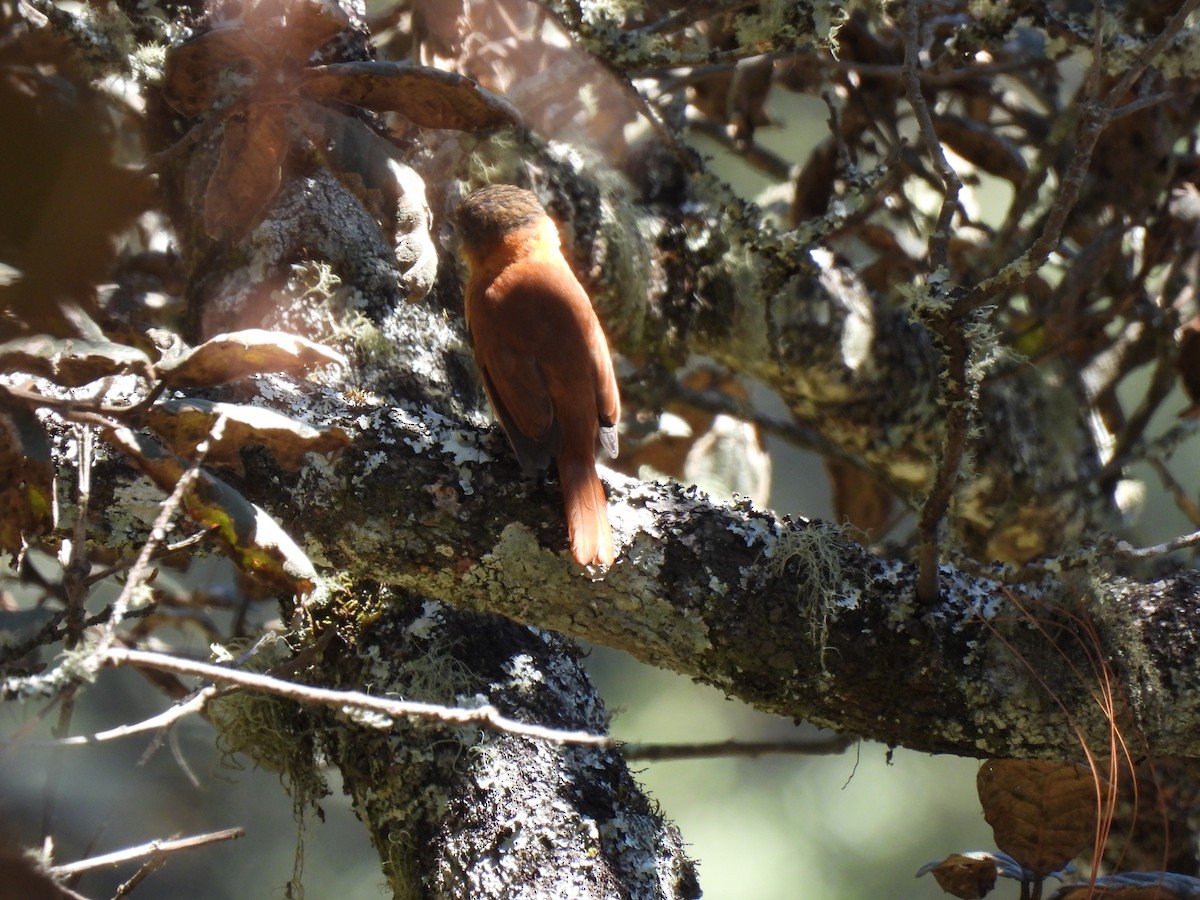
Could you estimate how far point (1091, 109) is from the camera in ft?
5.84

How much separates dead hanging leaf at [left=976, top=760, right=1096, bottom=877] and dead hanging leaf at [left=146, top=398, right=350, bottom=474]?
1.29 metres

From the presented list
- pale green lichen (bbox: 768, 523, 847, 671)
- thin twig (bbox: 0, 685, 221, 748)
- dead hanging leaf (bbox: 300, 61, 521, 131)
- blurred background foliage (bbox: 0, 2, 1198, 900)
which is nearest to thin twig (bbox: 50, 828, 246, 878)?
thin twig (bbox: 0, 685, 221, 748)

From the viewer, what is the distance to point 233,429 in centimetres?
147

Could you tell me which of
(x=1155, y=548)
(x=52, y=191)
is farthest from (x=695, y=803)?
(x=52, y=191)

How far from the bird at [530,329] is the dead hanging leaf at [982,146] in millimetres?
1702

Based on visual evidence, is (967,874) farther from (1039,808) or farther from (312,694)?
(312,694)

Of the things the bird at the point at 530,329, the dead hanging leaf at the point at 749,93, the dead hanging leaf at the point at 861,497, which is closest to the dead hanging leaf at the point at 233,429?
the bird at the point at 530,329

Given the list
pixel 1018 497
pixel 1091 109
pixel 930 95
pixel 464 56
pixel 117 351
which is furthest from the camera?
pixel 930 95

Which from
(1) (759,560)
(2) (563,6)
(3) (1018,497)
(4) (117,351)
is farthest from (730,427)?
(4) (117,351)

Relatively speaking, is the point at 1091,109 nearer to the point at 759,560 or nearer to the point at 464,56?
the point at 759,560

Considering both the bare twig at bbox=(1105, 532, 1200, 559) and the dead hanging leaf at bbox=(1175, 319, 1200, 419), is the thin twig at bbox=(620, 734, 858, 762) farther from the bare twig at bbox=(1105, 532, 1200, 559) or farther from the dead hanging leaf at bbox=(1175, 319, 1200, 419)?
the dead hanging leaf at bbox=(1175, 319, 1200, 419)

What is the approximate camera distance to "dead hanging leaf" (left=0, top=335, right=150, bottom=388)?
3.83ft

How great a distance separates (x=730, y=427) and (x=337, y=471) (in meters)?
2.31

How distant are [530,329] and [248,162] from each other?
87 cm
